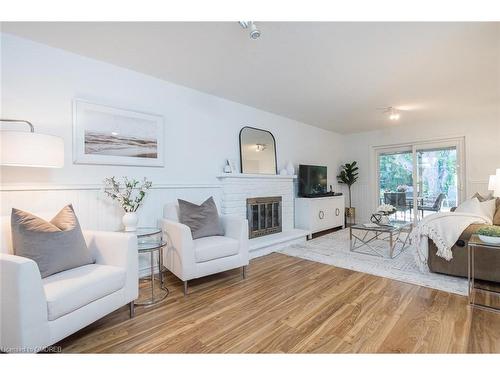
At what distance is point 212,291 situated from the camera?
238 cm

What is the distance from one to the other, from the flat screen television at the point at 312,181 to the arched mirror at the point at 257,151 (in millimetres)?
766

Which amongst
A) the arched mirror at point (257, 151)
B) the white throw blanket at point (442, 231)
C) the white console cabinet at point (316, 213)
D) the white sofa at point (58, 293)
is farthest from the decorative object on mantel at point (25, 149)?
the white console cabinet at point (316, 213)

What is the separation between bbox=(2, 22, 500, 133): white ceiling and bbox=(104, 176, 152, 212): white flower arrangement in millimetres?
1221

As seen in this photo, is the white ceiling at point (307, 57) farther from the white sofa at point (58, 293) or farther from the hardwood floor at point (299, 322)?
the hardwood floor at point (299, 322)

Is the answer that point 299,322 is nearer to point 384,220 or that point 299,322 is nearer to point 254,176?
point 254,176

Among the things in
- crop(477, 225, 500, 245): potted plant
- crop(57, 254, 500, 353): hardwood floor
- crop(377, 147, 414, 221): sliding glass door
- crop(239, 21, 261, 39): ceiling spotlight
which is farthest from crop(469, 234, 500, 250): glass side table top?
crop(377, 147, 414, 221): sliding glass door

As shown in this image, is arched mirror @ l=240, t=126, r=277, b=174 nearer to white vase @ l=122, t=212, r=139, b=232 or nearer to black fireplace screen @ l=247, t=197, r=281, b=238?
black fireplace screen @ l=247, t=197, r=281, b=238

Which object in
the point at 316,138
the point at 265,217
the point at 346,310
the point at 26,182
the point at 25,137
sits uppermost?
the point at 316,138

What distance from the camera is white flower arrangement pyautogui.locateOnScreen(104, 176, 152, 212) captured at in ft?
7.84

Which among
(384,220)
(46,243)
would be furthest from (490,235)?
(46,243)
